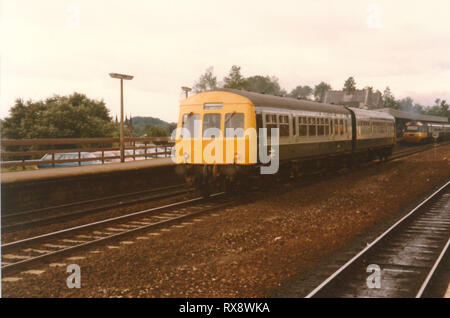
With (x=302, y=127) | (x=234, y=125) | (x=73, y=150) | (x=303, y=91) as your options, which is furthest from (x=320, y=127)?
(x=303, y=91)

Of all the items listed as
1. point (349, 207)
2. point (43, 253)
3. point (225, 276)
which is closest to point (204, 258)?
point (225, 276)

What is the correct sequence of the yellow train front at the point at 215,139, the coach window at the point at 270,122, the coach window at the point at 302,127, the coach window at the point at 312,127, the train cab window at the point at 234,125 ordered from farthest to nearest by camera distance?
1. the coach window at the point at 312,127
2. the coach window at the point at 302,127
3. the coach window at the point at 270,122
4. the train cab window at the point at 234,125
5. the yellow train front at the point at 215,139

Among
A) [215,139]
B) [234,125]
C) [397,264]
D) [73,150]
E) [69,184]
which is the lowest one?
[397,264]

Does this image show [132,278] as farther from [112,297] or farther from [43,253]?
[43,253]

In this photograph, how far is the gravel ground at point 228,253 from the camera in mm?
6352

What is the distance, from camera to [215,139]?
13.5 m

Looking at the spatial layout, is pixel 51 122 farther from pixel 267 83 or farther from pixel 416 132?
pixel 267 83

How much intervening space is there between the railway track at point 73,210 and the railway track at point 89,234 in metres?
1.31

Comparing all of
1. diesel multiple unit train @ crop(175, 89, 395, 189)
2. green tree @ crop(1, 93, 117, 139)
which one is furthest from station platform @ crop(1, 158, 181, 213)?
green tree @ crop(1, 93, 117, 139)

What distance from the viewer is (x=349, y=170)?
2358 cm

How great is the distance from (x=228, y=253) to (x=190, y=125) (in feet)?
21.2

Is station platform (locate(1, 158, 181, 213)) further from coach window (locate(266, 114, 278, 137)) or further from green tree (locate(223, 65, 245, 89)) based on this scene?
green tree (locate(223, 65, 245, 89))

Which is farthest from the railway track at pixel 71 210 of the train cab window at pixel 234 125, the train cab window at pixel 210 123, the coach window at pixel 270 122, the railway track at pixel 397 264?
the railway track at pixel 397 264

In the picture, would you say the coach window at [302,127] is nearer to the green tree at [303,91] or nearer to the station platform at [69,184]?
the station platform at [69,184]
